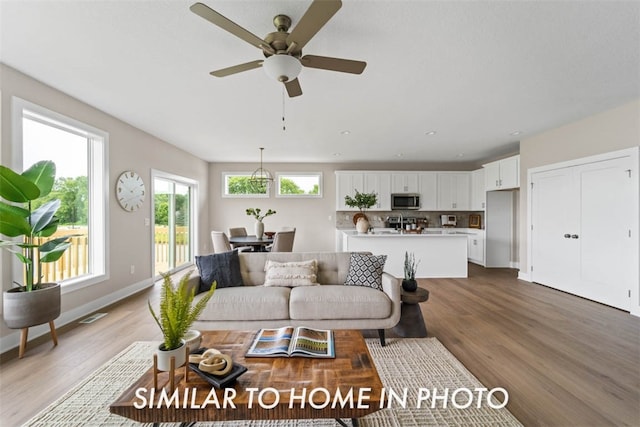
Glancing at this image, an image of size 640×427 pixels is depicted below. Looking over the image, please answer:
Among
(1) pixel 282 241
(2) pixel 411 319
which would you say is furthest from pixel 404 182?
(2) pixel 411 319

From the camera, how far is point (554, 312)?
11.4 ft

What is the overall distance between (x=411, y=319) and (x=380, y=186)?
4.82 m

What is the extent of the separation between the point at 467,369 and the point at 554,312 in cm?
216

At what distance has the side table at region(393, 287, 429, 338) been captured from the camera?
9.11ft

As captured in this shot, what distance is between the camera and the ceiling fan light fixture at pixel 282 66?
177 cm

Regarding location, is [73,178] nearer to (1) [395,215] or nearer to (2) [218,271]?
(2) [218,271]

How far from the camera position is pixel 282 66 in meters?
1.79

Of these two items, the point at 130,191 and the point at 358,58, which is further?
the point at 130,191

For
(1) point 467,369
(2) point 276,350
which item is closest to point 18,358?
(2) point 276,350

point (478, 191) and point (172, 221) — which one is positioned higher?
point (478, 191)

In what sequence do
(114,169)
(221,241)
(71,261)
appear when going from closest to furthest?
(71,261), (114,169), (221,241)

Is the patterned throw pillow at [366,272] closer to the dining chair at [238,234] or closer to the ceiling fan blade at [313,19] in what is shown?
the ceiling fan blade at [313,19]

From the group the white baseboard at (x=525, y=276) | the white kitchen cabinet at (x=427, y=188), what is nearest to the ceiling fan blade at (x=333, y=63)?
the white baseboard at (x=525, y=276)

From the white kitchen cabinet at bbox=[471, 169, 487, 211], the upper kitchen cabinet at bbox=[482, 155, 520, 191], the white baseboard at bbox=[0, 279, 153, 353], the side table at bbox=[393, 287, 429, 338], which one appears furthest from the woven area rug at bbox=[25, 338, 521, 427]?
the white kitchen cabinet at bbox=[471, 169, 487, 211]
